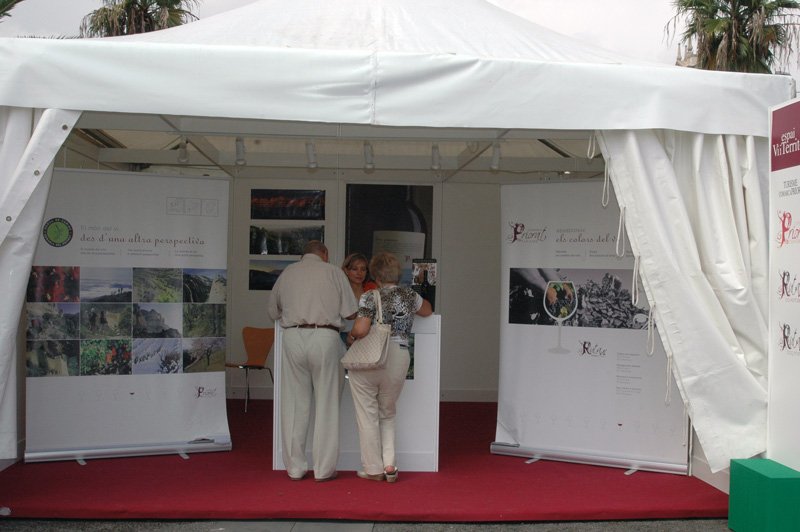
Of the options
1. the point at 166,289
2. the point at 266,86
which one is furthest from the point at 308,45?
the point at 166,289

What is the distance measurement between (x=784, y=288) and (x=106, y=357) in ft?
14.1

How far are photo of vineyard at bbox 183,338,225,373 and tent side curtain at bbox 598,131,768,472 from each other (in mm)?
3139

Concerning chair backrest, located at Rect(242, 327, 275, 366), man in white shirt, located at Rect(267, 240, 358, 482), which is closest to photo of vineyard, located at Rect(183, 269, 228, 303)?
man in white shirt, located at Rect(267, 240, 358, 482)

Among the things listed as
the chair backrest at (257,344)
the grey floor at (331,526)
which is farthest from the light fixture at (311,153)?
the grey floor at (331,526)

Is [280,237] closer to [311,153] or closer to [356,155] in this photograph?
[356,155]

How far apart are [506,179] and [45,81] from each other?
4.94 meters

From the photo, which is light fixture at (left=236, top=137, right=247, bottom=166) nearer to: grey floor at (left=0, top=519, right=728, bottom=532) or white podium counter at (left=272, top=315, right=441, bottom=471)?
white podium counter at (left=272, top=315, right=441, bottom=471)

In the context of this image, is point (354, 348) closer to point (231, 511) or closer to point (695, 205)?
point (231, 511)

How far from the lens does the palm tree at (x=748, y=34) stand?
46.6 ft

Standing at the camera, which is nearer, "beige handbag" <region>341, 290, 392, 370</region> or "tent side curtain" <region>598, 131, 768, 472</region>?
"tent side curtain" <region>598, 131, 768, 472</region>

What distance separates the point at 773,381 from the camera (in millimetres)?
4562

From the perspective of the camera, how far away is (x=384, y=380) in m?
5.29

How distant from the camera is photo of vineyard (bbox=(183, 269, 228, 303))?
244 inches

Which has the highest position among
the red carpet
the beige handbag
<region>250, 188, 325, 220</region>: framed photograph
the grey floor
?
<region>250, 188, 325, 220</region>: framed photograph
